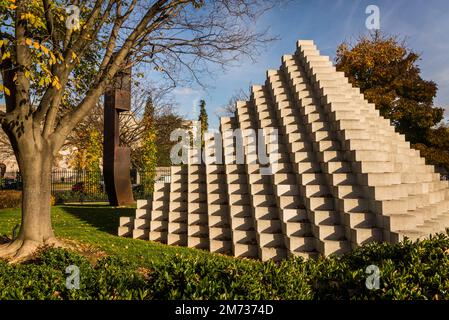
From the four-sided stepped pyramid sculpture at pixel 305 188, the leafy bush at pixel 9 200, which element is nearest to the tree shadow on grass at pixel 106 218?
the four-sided stepped pyramid sculpture at pixel 305 188

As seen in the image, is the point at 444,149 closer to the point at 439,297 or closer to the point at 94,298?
the point at 439,297

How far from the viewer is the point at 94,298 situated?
3.40 metres

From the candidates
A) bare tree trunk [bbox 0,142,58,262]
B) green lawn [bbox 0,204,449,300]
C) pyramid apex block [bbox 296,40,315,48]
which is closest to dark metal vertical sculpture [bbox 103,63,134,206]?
pyramid apex block [bbox 296,40,315,48]

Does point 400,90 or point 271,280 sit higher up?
point 400,90

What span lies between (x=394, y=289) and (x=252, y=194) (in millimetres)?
5955

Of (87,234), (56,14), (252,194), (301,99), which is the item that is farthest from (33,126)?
(301,99)

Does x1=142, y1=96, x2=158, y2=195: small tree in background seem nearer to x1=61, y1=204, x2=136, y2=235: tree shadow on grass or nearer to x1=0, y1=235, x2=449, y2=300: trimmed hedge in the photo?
x1=61, y1=204, x2=136, y2=235: tree shadow on grass

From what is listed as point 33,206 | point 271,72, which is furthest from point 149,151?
point 33,206

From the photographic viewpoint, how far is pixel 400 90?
2395 centimetres

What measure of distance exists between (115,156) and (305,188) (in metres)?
11.3

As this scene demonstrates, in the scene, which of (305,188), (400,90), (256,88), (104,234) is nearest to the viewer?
(305,188)

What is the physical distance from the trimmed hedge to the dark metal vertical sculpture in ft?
42.1

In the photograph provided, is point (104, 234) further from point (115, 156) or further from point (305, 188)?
point (115, 156)

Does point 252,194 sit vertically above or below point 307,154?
below
